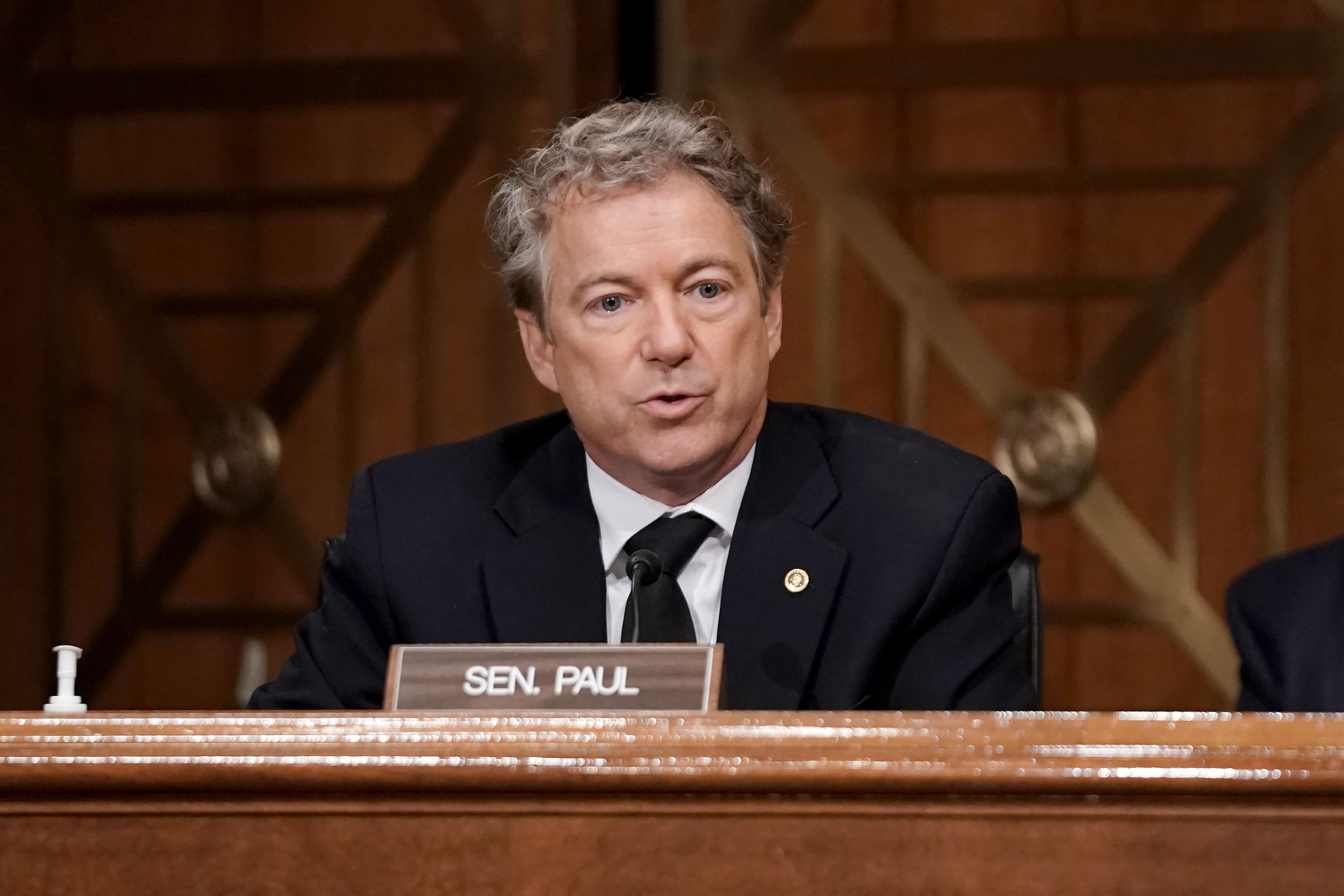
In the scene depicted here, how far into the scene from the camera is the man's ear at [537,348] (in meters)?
1.72

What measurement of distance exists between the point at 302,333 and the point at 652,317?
2.24 metres

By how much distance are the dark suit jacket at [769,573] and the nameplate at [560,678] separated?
1.30 feet

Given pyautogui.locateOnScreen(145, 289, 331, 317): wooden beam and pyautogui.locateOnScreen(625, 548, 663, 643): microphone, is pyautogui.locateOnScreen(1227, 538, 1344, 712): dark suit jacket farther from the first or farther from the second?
pyautogui.locateOnScreen(145, 289, 331, 317): wooden beam

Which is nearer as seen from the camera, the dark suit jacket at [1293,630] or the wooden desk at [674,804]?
the wooden desk at [674,804]

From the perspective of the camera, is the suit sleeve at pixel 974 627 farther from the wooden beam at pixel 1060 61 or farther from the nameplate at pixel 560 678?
the wooden beam at pixel 1060 61

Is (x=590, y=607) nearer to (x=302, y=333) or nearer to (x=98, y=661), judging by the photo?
(x=302, y=333)

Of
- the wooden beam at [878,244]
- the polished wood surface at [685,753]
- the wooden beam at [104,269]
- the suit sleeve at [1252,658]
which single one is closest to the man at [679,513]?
the suit sleeve at [1252,658]

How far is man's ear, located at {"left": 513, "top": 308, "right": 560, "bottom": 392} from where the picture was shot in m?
1.72

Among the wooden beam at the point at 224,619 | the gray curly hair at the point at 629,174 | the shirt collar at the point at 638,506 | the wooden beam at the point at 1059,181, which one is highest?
the wooden beam at the point at 1059,181

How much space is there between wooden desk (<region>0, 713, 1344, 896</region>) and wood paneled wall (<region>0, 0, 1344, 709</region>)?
8.21ft

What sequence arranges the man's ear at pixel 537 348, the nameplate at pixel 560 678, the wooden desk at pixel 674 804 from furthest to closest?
the man's ear at pixel 537 348, the nameplate at pixel 560 678, the wooden desk at pixel 674 804

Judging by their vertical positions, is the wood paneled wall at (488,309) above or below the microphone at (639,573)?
above

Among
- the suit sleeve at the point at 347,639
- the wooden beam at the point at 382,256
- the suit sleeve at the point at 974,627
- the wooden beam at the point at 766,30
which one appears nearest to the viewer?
the suit sleeve at the point at 974,627

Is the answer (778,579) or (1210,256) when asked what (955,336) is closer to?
(1210,256)
